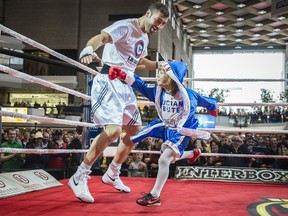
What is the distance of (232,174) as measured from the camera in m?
3.07

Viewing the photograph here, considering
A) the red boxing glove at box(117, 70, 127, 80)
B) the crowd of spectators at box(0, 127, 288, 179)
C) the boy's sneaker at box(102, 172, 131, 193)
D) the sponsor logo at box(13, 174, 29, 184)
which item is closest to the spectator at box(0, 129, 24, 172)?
the crowd of spectators at box(0, 127, 288, 179)

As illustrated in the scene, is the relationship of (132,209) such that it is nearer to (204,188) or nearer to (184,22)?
(204,188)

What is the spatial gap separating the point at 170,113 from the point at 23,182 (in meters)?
1.05

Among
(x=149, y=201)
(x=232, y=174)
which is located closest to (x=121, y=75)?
(x=149, y=201)

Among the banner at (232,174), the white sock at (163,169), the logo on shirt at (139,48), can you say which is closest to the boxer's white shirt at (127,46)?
the logo on shirt at (139,48)

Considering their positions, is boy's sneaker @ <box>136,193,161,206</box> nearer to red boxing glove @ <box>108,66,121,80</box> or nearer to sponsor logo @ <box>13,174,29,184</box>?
red boxing glove @ <box>108,66,121,80</box>

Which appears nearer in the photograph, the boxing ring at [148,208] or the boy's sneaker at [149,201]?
the boxing ring at [148,208]

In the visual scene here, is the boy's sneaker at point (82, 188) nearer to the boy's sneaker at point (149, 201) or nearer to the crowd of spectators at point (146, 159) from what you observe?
the boy's sneaker at point (149, 201)

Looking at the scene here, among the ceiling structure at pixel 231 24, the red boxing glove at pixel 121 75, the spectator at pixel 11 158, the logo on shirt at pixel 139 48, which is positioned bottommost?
the spectator at pixel 11 158

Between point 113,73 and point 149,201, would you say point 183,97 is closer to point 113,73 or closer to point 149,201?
point 113,73

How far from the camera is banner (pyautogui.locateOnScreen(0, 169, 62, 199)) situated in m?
2.08

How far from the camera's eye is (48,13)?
1291cm

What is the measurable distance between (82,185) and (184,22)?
50.2 ft

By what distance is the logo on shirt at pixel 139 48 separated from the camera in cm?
222
